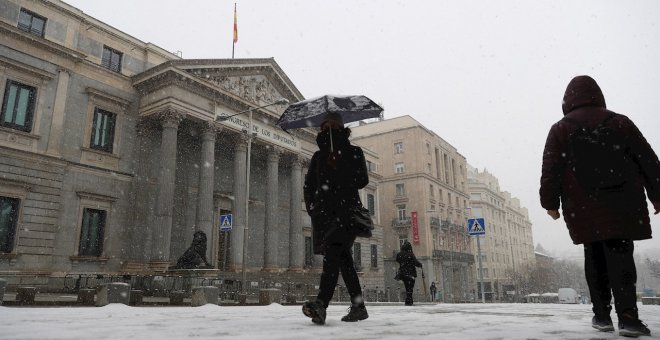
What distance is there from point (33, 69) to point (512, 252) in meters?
88.3

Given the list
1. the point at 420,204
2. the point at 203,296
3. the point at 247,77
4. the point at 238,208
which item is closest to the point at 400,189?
the point at 420,204

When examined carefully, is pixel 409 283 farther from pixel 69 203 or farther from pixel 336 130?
pixel 69 203

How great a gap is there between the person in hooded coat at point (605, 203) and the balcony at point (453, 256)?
4841cm

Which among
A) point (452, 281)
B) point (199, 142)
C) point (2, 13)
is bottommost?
point (452, 281)

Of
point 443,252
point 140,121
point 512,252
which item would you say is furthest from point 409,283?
point 512,252

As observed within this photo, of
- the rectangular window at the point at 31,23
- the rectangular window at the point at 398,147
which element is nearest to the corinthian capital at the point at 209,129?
the rectangular window at the point at 31,23

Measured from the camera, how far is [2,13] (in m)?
18.6

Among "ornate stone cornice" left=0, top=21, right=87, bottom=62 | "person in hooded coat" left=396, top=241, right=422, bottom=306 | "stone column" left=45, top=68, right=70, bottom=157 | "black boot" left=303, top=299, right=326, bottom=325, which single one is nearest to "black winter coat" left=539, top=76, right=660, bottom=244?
"black boot" left=303, top=299, right=326, bottom=325

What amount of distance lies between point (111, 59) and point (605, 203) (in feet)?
82.6

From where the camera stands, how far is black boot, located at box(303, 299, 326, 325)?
3.98m

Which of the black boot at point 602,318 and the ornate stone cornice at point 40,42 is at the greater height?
the ornate stone cornice at point 40,42

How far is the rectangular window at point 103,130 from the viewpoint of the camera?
70.7 feet

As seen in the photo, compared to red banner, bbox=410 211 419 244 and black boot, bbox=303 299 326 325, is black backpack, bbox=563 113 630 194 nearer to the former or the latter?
black boot, bbox=303 299 326 325

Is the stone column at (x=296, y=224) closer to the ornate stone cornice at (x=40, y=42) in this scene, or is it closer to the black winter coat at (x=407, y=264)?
the ornate stone cornice at (x=40, y=42)
